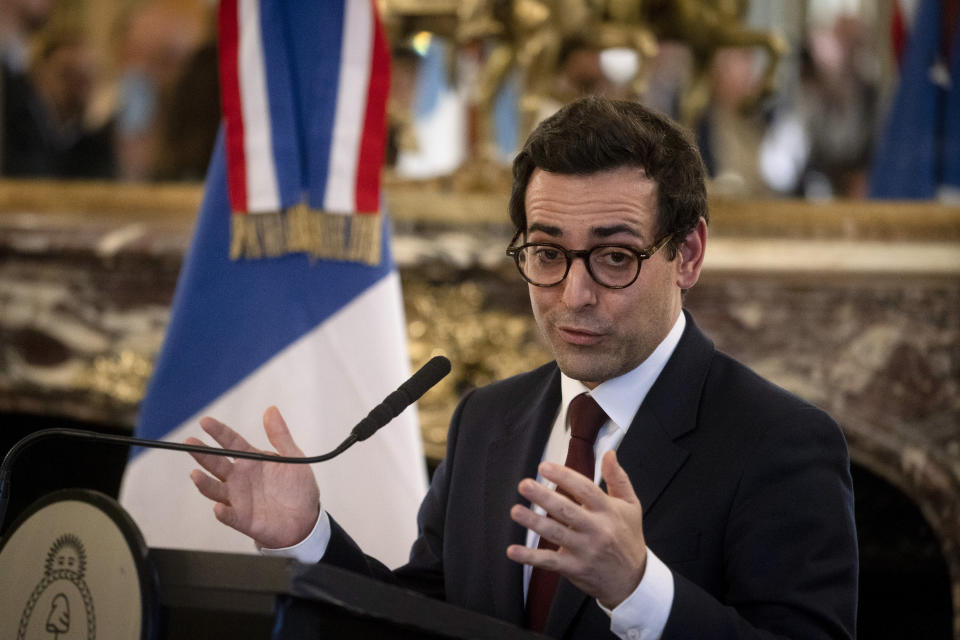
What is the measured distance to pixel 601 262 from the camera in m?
1.84

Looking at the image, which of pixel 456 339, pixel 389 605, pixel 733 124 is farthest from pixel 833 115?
pixel 389 605

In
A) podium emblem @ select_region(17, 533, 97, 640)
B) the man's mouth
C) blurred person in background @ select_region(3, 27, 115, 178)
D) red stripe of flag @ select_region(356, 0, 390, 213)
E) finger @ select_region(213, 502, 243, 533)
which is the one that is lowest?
podium emblem @ select_region(17, 533, 97, 640)

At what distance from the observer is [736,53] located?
5.14 metres

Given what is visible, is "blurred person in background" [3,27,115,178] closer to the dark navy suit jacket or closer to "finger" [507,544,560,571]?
the dark navy suit jacket

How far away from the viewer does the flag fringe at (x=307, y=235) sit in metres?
3.05

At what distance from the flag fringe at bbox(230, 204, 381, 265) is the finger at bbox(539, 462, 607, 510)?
5.74 ft

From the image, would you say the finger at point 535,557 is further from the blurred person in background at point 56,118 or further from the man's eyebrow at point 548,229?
the blurred person in background at point 56,118

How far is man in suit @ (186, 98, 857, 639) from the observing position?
1.64 m

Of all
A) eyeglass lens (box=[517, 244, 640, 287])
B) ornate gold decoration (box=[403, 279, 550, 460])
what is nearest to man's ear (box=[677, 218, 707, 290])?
eyeglass lens (box=[517, 244, 640, 287])

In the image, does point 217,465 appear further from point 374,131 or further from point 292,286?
point 374,131

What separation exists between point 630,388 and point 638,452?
134 millimetres

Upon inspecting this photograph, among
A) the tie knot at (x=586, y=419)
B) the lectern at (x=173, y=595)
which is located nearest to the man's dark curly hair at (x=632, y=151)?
the tie knot at (x=586, y=419)

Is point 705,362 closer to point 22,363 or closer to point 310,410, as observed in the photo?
point 310,410

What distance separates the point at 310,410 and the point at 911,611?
3.44 meters
